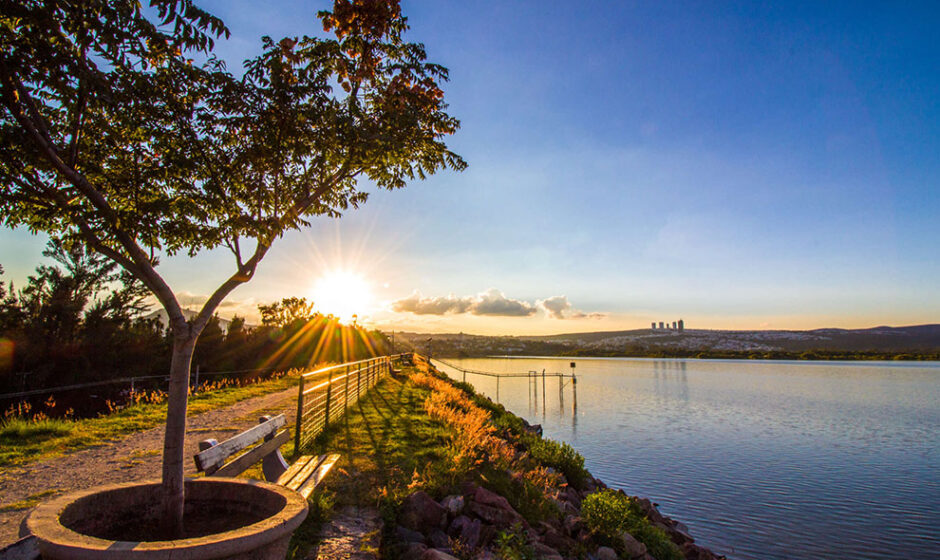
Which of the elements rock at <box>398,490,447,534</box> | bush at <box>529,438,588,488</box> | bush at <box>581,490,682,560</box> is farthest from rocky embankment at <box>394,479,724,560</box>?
bush at <box>529,438,588,488</box>

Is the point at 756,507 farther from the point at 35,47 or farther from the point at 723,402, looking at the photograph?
the point at 723,402

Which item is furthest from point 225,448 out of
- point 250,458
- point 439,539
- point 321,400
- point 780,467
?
point 780,467

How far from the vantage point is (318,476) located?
21.0 ft

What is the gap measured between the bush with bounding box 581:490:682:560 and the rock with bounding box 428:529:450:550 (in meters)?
3.27

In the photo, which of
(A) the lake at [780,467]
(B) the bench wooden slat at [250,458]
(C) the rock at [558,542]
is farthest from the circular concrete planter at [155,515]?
(A) the lake at [780,467]

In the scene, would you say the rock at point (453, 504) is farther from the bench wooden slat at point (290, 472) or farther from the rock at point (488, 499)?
the bench wooden slat at point (290, 472)

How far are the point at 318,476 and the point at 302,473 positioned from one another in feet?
0.91

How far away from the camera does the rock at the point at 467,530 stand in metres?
6.02

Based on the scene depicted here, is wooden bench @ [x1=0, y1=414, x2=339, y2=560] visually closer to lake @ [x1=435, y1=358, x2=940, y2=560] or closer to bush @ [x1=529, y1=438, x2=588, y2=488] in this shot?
bush @ [x1=529, y1=438, x2=588, y2=488]

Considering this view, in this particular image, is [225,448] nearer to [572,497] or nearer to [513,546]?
[513,546]

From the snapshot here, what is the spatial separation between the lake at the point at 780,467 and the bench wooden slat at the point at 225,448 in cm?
1074

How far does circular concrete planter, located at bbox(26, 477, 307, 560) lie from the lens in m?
2.61

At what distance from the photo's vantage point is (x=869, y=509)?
46.4 ft

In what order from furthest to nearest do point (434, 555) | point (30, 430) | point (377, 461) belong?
point (30, 430)
point (377, 461)
point (434, 555)
